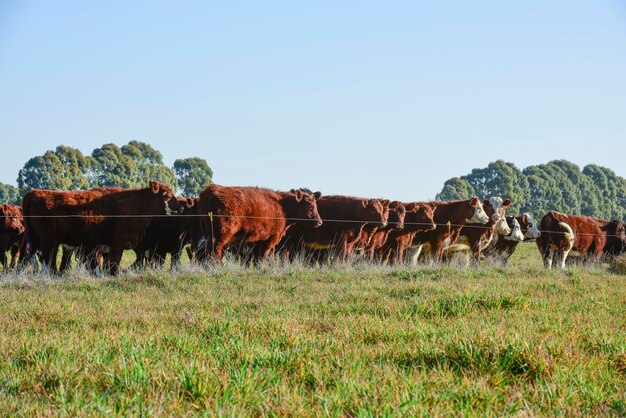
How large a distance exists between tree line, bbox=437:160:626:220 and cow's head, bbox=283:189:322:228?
57149 millimetres

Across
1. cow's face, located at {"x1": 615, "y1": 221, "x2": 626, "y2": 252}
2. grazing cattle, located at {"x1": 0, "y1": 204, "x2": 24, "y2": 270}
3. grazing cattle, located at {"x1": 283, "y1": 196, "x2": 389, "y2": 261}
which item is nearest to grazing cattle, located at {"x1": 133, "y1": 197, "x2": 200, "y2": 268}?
grazing cattle, located at {"x1": 283, "y1": 196, "x2": 389, "y2": 261}

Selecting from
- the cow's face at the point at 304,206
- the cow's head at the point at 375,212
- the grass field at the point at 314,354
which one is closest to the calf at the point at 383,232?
the cow's head at the point at 375,212

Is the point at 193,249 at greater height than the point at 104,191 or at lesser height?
lesser

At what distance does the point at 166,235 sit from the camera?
17859 millimetres

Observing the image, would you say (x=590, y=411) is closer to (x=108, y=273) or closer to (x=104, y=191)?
(x=108, y=273)

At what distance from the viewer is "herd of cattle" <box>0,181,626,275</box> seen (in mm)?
15359

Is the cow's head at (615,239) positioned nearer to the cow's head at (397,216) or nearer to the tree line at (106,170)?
the cow's head at (397,216)

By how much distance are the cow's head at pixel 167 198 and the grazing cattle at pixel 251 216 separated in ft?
1.87

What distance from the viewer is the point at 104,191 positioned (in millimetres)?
16109

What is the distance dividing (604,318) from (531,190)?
76.2m

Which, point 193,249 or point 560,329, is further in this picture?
point 193,249

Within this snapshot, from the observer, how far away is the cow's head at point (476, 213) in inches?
841

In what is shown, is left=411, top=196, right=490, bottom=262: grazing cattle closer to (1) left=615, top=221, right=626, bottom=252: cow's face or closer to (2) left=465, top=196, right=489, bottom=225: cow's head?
(2) left=465, top=196, right=489, bottom=225: cow's head

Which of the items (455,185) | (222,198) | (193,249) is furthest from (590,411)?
(455,185)
